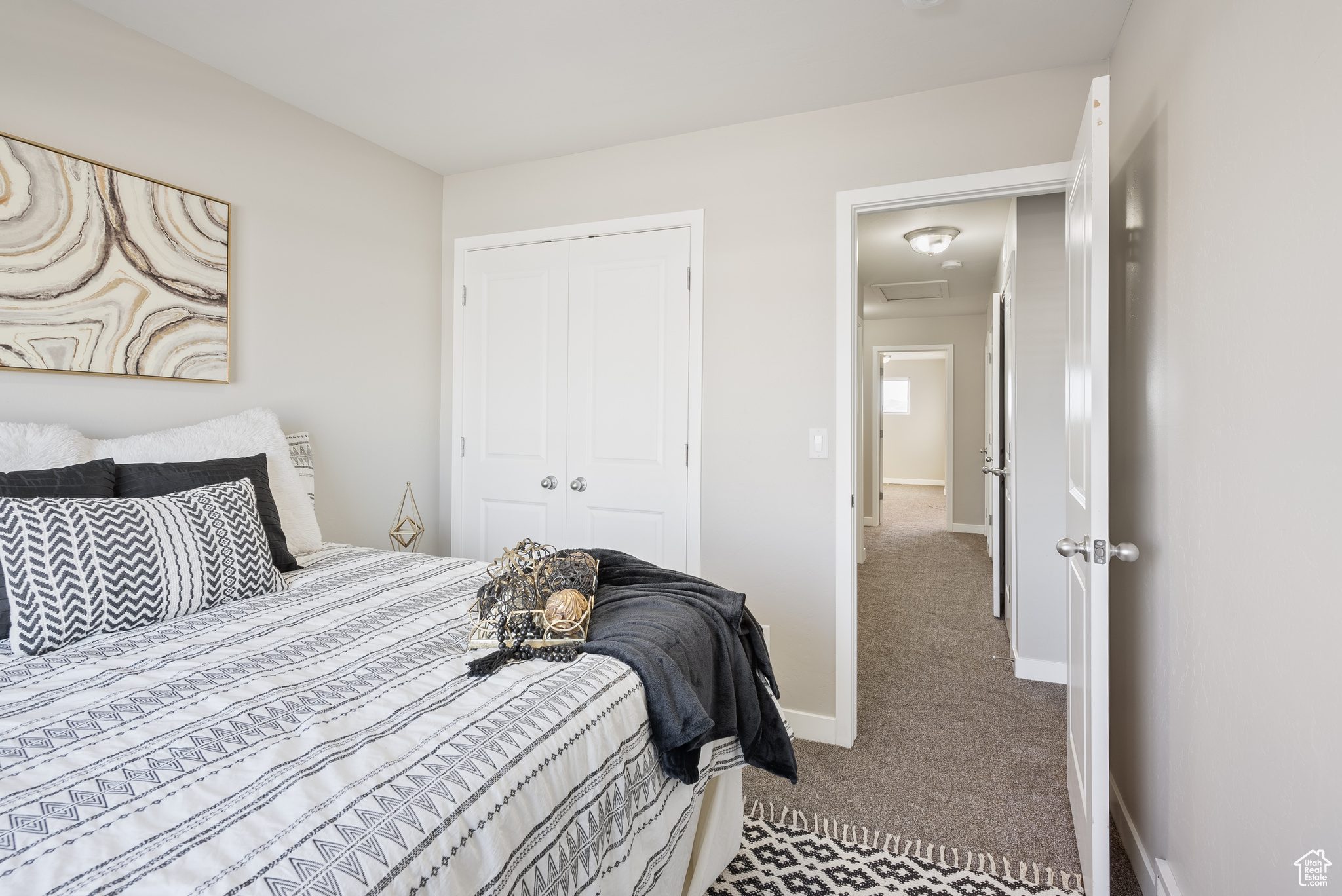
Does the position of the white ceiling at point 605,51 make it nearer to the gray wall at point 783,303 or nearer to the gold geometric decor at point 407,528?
the gray wall at point 783,303

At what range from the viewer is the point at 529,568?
159 centimetres

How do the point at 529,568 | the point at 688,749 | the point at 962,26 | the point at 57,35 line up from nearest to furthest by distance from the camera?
the point at 688,749
the point at 529,568
the point at 57,35
the point at 962,26

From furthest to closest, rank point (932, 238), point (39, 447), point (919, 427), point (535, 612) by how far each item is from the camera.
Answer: point (919, 427) < point (932, 238) < point (39, 447) < point (535, 612)

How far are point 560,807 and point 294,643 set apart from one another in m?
0.75

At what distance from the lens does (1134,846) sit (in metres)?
1.89

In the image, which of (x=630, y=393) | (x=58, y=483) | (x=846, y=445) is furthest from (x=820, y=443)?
(x=58, y=483)

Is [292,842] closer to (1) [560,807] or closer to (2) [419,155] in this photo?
(1) [560,807]

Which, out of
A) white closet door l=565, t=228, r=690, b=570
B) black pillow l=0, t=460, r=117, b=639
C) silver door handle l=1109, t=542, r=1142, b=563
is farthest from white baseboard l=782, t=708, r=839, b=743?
black pillow l=0, t=460, r=117, b=639

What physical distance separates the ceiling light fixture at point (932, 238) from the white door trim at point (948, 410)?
3.14 m

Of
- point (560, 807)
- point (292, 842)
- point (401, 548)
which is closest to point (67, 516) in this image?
point (292, 842)


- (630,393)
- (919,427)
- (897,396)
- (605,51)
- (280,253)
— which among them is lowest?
(630,393)

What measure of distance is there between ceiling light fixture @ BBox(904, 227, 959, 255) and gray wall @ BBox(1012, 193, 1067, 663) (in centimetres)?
128

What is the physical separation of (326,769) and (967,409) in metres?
8.01

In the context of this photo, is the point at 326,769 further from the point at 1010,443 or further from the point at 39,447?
the point at 1010,443
